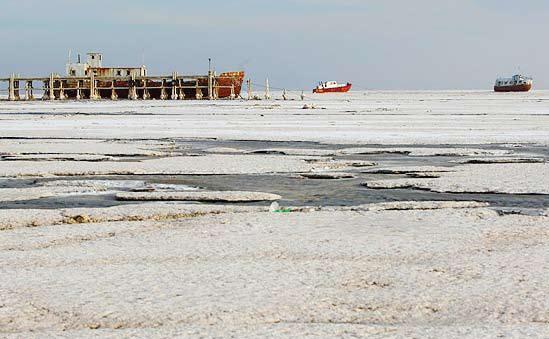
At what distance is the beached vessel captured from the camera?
11712cm

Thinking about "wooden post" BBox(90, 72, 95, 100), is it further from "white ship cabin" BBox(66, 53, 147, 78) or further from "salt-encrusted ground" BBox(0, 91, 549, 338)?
"salt-encrusted ground" BBox(0, 91, 549, 338)

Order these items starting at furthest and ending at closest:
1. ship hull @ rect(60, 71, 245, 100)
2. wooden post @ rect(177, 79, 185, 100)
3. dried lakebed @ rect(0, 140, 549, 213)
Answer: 1. ship hull @ rect(60, 71, 245, 100)
2. wooden post @ rect(177, 79, 185, 100)
3. dried lakebed @ rect(0, 140, 549, 213)

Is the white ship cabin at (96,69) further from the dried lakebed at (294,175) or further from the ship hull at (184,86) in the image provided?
the dried lakebed at (294,175)

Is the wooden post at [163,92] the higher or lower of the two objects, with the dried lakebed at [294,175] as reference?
higher

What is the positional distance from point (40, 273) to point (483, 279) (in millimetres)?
1951

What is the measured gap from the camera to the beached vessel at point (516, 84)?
117125 millimetres

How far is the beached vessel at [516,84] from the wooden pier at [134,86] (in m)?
53.7

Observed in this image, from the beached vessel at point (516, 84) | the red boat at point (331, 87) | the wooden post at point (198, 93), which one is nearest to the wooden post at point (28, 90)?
the wooden post at point (198, 93)

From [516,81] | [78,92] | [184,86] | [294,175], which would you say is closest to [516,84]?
[516,81]

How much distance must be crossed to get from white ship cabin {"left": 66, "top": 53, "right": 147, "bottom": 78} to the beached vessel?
2368 inches

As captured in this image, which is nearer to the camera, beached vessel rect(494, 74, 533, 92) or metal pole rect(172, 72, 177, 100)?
metal pole rect(172, 72, 177, 100)

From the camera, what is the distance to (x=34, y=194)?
701 cm

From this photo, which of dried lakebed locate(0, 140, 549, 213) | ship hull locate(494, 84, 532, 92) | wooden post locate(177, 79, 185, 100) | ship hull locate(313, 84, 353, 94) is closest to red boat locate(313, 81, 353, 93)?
ship hull locate(313, 84, 353, 94)

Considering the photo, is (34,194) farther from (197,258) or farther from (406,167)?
(406,167)
